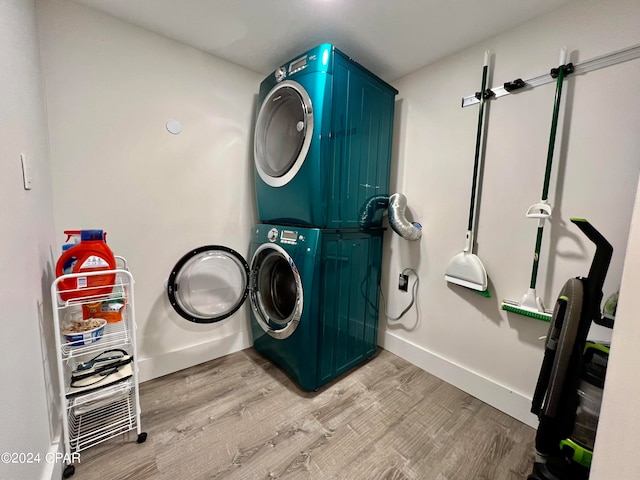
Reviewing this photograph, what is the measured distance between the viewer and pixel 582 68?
121 cm

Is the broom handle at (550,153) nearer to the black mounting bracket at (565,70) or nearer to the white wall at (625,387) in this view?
the black mounting bracket at (565,70)

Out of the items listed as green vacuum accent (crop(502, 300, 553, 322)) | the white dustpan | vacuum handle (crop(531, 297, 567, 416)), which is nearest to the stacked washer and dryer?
the white dustpan

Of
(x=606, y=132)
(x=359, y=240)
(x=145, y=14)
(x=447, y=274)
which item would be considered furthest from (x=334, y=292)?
(x=145, y=14)

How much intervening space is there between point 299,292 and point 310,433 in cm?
75

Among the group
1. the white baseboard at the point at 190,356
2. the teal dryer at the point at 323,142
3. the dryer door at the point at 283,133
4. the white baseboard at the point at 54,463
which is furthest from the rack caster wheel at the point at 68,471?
the dryer door at the point at 283,133

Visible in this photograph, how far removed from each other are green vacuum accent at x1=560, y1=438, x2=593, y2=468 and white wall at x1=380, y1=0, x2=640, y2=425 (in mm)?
579

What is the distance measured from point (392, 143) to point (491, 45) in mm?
797

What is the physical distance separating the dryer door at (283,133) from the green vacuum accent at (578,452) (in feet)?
5.67

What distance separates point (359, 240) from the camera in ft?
5.80

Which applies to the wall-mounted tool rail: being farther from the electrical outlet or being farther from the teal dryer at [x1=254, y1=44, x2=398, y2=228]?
the electrical outlet

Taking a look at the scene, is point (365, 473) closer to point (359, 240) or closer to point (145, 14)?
A: point (359, 240)

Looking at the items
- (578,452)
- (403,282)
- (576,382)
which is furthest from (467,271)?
(578,452)

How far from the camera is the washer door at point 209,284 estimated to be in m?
1.50

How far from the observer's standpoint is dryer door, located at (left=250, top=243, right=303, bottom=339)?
5.65 feet
